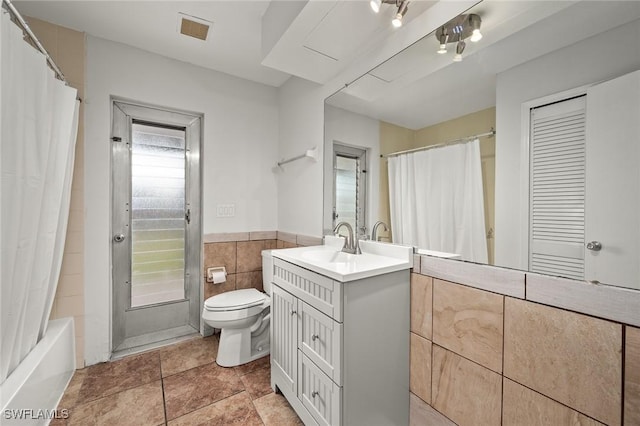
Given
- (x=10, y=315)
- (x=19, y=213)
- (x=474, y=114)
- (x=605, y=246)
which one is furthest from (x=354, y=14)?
(x=10, y=315)

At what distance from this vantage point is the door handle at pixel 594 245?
80 centimetres

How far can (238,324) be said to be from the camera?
6.16 ft

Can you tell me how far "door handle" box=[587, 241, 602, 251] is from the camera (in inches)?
31.5

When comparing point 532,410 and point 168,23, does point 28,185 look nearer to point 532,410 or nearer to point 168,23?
point 168,23

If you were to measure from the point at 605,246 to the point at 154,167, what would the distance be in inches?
106

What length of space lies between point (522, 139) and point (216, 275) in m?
2.23

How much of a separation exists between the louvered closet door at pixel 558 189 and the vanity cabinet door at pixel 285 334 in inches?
43.0

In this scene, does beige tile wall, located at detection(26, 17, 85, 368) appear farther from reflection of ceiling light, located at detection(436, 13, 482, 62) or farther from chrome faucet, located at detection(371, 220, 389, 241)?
reflection of ceiling light, located at detection(436, 13, 482, 62)

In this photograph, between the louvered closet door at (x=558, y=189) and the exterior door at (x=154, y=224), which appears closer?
the louvered closet door at (x=558, y=189)

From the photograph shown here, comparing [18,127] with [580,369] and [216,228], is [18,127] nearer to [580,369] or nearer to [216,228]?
[216,228]

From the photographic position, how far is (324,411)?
3.87 feet

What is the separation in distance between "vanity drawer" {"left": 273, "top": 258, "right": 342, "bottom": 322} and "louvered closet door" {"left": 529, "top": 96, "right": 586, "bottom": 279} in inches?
29.2

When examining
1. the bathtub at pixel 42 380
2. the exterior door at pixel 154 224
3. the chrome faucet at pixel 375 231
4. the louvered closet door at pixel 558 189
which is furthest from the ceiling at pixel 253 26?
the bathtub at pixel 42 380

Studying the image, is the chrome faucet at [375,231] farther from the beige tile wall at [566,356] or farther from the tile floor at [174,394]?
the tile floor at [174,394]
